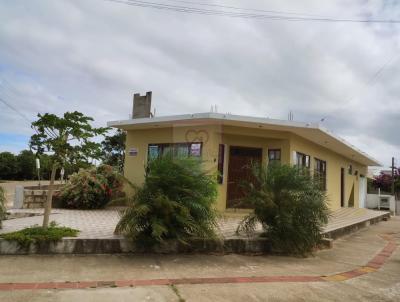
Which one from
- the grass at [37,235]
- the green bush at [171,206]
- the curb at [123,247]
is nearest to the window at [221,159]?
the curb at [123,247]

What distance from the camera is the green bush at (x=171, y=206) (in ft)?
20.2

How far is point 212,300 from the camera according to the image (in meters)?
4.29

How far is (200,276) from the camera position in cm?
532

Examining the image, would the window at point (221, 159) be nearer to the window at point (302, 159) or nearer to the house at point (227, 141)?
the house at point (227, 141)

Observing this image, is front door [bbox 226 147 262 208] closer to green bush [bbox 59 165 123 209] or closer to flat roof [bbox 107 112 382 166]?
flat roof [bbox 107 112 382 166]

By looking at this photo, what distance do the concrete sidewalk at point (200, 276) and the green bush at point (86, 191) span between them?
19.1 ft

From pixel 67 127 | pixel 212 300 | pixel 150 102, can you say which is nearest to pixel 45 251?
pixel 67 127

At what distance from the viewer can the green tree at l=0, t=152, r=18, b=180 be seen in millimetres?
42250

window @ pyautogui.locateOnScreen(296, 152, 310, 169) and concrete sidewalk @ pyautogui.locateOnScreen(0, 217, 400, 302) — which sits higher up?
window @ pyautogui.locateOnScreen(296, 152, 310, 169)

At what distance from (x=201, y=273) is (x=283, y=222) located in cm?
228

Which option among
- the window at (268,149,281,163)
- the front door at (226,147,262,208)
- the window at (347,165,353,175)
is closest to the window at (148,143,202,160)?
the front door at (226,147,262,208)

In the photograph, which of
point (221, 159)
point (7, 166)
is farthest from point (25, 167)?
point (221, 159)

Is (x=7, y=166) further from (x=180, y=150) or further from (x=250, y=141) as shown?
(x=180, y=150)

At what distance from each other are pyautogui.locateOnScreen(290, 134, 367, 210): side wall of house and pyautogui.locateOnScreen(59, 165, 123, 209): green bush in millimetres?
6389
